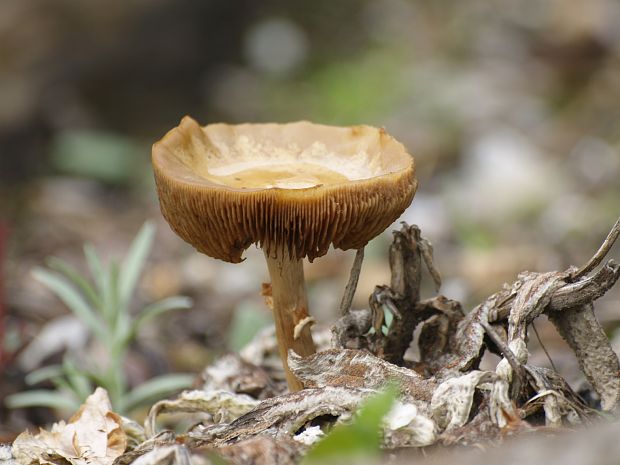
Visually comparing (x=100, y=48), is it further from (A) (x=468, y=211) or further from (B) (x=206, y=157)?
(B) (x=206, y=157)

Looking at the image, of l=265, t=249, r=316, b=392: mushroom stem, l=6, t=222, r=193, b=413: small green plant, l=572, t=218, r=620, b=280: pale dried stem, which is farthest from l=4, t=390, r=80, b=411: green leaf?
l=572, t=218, r=620, b=280: pale dried stem

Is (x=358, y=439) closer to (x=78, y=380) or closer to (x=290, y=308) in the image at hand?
(x=290, y=308)

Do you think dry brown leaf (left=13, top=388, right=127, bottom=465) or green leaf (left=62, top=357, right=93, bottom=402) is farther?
green leaf (left=62, top=357, right=93, bottom=402)

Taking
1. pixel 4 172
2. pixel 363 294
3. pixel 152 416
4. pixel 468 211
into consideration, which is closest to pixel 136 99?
pixel 4 172

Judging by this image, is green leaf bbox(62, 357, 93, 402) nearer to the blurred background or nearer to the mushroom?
the blurred background

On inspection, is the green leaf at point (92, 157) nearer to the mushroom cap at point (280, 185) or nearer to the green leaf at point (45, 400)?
the green leaf at point (45, 400)

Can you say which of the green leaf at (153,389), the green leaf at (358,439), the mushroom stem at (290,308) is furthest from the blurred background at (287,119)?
the green leaf at (358,439)
